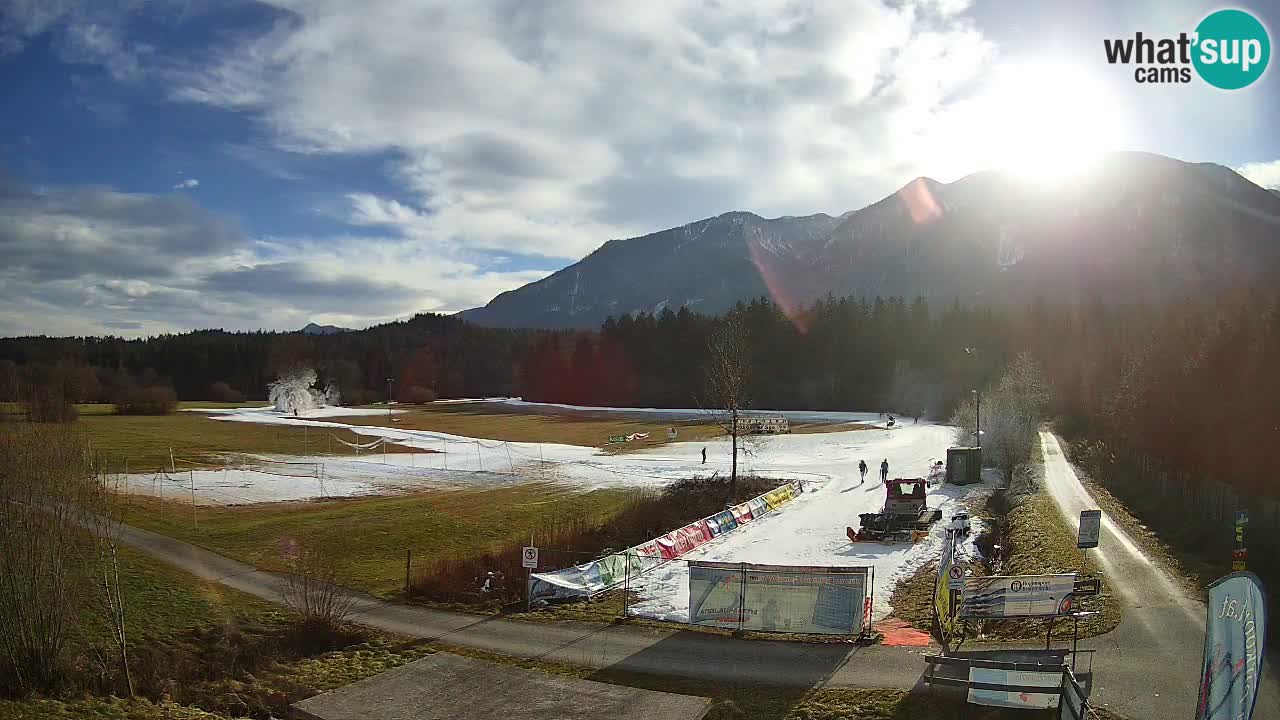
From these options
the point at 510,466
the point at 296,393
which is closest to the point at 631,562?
the point at 510,466

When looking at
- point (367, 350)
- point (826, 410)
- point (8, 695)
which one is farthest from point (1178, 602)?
point (367, 350)

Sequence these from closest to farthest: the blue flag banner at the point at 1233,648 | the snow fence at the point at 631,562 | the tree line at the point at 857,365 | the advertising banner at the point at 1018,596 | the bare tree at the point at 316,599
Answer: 1. the blue flag banner at the point at 1233,648
2. the advertising banner at the point at 1018,596
3. the bare tree at the point at 316,599
4. the snow fence at the point at 631,562
5. the tree line at the point at 857,365

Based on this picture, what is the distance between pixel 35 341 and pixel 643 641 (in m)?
185

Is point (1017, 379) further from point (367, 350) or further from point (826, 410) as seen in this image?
point (367, 350)

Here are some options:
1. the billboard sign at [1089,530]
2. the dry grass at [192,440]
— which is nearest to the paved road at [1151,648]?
the billboard sign at [1089,530]

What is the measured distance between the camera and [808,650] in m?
17.7

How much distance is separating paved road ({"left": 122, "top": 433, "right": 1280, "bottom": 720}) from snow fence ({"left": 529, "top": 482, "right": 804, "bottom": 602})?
2.27m

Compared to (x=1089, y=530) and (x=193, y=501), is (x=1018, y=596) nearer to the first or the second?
(x=1089, y=530)

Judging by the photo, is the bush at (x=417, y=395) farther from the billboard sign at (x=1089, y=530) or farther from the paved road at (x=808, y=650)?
the billboard sign at (x=1089, y=530)

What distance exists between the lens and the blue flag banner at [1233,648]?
6465mm

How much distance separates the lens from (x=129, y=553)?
86.6 ft

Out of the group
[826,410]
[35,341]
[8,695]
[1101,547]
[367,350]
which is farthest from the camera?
[367,350]

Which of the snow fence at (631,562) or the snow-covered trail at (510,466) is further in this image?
the snow-covered trail at (510,466)

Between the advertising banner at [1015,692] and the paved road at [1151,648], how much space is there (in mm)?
2259
